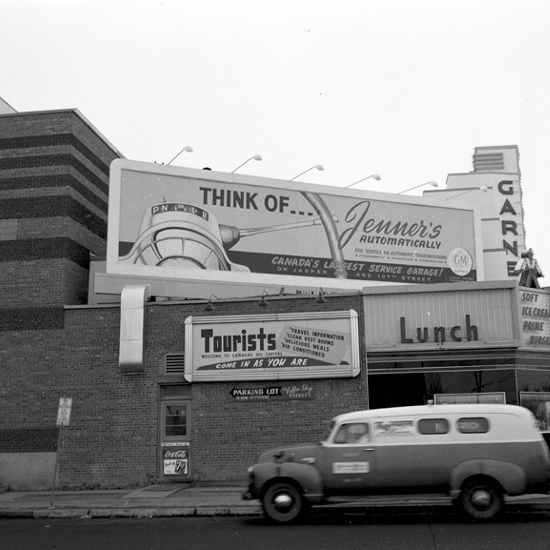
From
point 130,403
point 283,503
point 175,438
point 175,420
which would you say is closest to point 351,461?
point 283,503

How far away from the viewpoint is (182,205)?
78.6 ft

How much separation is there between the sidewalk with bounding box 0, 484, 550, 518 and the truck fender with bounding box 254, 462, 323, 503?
46cm

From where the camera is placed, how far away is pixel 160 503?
1587 centimetres

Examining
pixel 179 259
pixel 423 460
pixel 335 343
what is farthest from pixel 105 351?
pixel 423 460

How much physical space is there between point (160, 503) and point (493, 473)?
7.20 meters

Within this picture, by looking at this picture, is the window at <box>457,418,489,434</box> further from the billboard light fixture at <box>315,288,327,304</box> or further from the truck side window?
the billboard light fixture at <box>315,288,327,304</box>

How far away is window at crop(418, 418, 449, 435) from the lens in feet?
42.8

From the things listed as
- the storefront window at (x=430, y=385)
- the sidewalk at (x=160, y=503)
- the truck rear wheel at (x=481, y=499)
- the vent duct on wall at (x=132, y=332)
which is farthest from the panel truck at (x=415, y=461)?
the vent duct on wall at (x=132, y=332)

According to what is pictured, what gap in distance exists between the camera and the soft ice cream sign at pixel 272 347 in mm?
19406

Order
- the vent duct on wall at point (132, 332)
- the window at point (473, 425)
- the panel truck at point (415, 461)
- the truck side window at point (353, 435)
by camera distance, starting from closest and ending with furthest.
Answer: the panel truck at point (415, 461)
the window at point (473, 425)
the truck side window at point (353, 435)
the vent duct on wall at point (132, 332)

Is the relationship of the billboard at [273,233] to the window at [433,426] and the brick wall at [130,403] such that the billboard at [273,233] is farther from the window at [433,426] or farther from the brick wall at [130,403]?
the window at [433,426]

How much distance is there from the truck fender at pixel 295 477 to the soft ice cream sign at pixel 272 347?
6369mm

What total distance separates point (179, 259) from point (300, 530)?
13.1 metres

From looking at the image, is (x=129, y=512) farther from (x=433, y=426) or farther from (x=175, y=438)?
(x=433, y=426)
